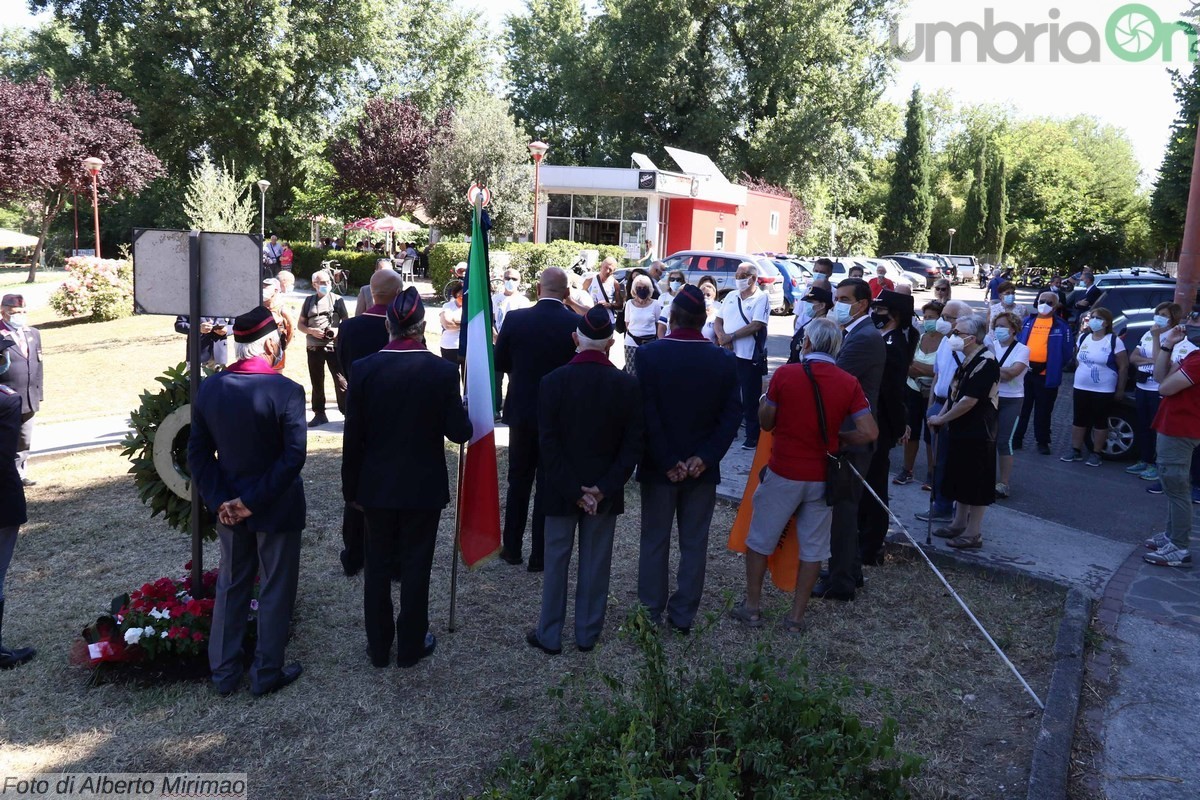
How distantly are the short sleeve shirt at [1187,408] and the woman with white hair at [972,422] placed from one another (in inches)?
46.3

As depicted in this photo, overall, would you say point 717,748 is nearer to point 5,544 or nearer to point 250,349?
point 250,349

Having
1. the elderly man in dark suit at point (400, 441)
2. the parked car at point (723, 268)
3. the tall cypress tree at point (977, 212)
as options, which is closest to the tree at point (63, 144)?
the parked car at point (723, 268)

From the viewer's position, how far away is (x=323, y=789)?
3.91 metres

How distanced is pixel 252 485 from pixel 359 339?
2517mm

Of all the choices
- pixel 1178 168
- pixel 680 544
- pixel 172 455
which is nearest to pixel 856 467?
pixel 680 544

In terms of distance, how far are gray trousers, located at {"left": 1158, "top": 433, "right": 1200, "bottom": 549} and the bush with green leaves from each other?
406 centimetres

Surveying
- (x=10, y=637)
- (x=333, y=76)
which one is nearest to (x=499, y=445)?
(x=10, y=637)

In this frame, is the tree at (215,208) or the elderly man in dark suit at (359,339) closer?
the elderly man in dark suit at (359,339)

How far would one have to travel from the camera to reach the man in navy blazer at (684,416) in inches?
204

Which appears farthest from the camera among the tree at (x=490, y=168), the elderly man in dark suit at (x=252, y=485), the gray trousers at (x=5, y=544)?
the tree at (x=490, y=168)

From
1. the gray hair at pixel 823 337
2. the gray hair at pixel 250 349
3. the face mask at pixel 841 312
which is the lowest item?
the gray hair at pixel 250 349

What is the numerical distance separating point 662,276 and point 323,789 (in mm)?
10502

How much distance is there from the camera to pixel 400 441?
467 centimetres

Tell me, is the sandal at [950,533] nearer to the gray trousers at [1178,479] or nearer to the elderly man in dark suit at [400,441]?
the gray trousers at [1178,479]
